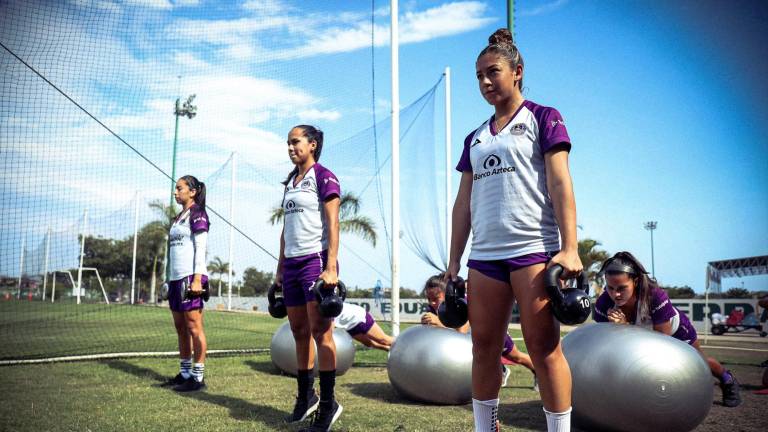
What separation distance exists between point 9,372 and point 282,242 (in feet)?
15.1

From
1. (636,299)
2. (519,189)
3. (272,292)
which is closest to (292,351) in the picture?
(272,292)

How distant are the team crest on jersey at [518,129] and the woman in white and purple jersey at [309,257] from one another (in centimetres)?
182

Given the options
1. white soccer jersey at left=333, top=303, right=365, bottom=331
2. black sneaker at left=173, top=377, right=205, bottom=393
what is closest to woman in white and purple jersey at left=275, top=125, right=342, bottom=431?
black sneaker at left=173, top=377, right=205, bottom=393

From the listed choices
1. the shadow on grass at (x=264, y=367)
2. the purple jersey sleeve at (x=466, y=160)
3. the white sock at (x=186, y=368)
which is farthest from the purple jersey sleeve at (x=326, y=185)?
the shadow on grass at (x=264, y=367)

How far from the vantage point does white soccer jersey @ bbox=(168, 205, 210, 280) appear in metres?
6.07

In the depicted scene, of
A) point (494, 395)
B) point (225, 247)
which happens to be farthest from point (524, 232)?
point (225, 247)

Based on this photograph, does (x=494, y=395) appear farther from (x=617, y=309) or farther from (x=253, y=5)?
(x=253, y=5)

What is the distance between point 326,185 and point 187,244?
259 cm

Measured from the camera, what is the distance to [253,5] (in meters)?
9.05

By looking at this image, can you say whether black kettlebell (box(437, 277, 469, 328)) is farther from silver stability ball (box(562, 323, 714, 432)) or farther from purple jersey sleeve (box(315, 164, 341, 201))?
purple jersey sleeve (box(315, 164, 341, 201))

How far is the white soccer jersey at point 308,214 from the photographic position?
426cm

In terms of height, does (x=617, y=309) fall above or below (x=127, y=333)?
above

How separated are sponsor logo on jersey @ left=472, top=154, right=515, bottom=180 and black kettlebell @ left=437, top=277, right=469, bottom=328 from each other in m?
0.61

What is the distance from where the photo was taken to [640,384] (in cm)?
367
